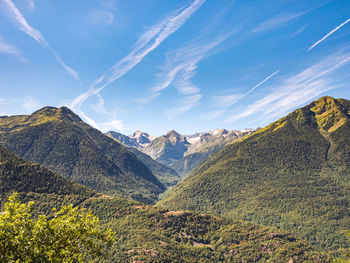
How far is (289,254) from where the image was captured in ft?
632

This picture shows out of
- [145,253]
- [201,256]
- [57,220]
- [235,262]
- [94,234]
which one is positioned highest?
[57,220]

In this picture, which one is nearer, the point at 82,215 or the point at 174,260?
the point at 82,215

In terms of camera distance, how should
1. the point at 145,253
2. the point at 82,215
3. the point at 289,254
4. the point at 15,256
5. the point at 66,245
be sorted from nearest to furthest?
the point at 15,256 < the point at 66,245 < the point at 82,215 < the point at 145,253 < the point at 289,254

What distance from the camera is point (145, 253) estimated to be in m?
171

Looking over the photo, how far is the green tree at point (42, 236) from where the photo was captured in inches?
1131

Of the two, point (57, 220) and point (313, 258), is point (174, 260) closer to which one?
point (313, 258)

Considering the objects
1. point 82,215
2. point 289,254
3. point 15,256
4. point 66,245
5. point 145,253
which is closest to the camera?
Result: point 15,256

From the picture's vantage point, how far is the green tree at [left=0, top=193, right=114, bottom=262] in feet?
94.2

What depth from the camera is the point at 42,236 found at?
31.8 metres

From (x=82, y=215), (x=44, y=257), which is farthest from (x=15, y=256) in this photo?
(x=82, y=215)

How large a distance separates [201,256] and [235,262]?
31.8 m

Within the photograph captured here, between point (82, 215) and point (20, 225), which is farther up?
point (20, 225)

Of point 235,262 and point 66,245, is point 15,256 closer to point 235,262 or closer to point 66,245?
point 66,245

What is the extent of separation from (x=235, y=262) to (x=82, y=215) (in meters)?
207
